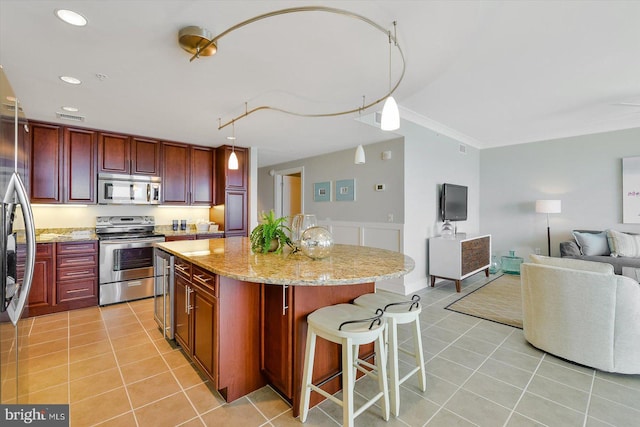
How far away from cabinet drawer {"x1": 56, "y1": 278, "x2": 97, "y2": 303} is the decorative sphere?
3.32 meters

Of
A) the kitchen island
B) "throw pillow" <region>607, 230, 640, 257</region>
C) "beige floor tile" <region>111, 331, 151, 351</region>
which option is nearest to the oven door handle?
"beige floor tile" <region>111, 331, 151, 351</region>

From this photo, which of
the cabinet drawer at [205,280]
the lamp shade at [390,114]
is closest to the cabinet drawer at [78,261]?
the cabinet drawer at [205,280]

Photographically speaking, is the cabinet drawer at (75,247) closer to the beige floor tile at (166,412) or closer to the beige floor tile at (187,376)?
the beige floor tile at (187,376)

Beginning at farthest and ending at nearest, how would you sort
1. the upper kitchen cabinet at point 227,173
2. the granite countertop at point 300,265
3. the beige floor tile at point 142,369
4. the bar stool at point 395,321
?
the upper kitchen cabinet at point 227,173 → the beige floor tile at point 142,369 → the bar stool at point 395,321 → the granite countertop at point 300,265

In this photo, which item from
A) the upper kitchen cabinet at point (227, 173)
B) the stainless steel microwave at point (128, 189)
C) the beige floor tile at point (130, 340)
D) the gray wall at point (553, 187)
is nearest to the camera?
the beige floor tile at point (130, 340)

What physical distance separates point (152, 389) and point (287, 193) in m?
5.15

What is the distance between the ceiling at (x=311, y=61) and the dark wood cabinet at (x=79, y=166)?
380mm

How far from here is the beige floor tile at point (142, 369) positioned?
2.12 m

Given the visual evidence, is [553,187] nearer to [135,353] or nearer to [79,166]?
[135,353]

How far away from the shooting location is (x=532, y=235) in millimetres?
5348

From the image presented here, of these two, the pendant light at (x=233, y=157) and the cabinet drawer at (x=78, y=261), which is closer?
the pendant light at (x=233, y=157)

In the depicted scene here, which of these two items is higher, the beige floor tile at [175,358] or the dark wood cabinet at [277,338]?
the dark wood cabinet at [277,338]

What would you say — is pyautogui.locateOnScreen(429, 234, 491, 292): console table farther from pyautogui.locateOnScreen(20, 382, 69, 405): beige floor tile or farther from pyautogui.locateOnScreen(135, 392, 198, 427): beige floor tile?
pyautogui.locateOnScreen(20, 382, 69, 405): beige floor tile

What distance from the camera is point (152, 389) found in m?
1.98
